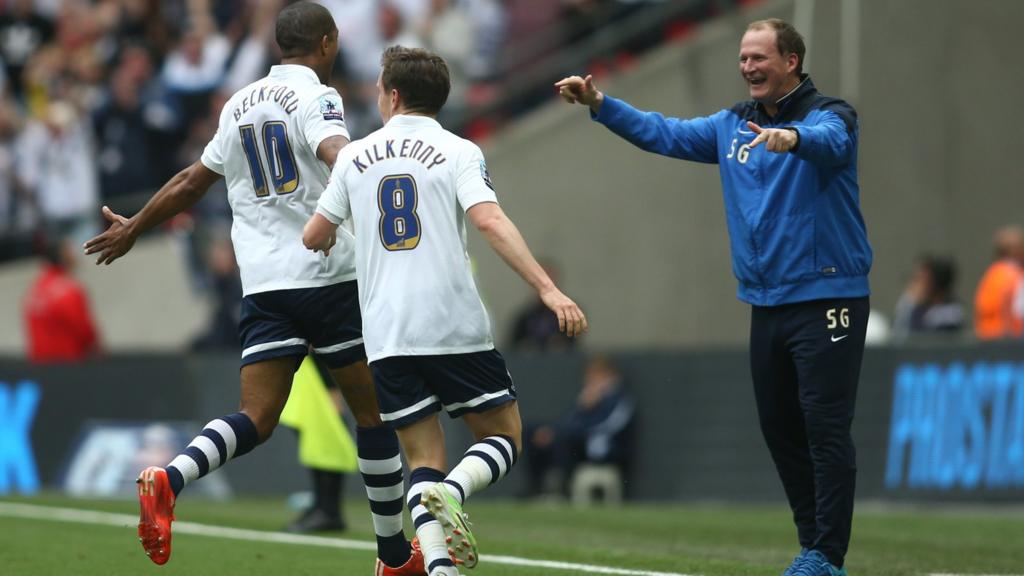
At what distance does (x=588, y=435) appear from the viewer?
1585cm

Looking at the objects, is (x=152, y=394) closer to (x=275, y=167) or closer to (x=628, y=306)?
(x=628, y=306)

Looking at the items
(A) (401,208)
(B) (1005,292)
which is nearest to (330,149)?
(A) (401,208)

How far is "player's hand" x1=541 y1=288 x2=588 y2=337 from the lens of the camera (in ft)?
21.2

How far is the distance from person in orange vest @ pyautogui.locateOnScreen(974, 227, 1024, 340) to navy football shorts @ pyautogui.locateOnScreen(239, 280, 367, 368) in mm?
8780

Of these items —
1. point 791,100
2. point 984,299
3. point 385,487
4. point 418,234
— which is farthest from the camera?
point 984,299

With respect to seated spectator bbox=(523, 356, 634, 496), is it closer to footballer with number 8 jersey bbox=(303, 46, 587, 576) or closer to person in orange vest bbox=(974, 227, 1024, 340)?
person in orange vest bbox=(974, 227, 1024, 340)

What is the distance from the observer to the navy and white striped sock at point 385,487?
7633 mm

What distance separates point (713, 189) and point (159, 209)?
1171 cm

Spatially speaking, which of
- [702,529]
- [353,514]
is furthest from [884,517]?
[353,514]

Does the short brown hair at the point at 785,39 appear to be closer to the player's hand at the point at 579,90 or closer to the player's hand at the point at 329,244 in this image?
the player's hand at the point at 579,90

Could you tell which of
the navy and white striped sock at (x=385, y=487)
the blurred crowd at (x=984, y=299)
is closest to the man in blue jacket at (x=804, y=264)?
the navy and white striped sock at (x=385, y=487)

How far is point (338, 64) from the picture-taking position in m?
18.3

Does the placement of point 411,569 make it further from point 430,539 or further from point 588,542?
point 588,542

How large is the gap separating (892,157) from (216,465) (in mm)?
13345
